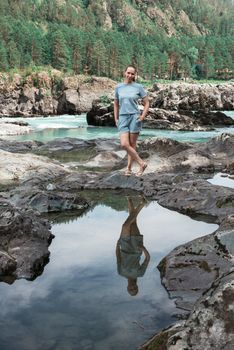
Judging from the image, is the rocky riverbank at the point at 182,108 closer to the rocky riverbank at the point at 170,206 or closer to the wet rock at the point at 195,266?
the rocky riverbank at the point at 170,206

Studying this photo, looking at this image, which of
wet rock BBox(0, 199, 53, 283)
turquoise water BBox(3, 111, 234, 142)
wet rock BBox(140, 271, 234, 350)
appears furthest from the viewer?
turquoise water BBox(3, 111, 234, 142)

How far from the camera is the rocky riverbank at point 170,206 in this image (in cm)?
325

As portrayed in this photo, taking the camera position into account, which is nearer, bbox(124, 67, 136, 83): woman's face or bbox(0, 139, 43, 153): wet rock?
bbox(124, 67, 136, 83): woman's face

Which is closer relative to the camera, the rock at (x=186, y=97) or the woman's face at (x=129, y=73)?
the woman's face at (x=129, y=73)

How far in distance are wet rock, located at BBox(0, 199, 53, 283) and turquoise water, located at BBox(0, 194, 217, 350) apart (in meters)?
0.15

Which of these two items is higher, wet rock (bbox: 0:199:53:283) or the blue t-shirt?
the blue t-shirt

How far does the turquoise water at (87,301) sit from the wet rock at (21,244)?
151 millimetres

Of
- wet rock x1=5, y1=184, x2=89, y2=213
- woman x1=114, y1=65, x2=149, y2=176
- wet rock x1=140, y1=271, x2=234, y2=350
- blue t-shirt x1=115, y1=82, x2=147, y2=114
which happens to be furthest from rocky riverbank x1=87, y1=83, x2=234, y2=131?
wet rock x1=140, y1=271, x2=234, y2=350

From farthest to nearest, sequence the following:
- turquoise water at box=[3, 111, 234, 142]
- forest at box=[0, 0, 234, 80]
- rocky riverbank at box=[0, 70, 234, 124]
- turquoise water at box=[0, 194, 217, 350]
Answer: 1. forest at box=[0, 0, 234, 80]
2. rocky riverbank at box=[0, 70, 234, 124]
3. turquoise water at box=[3, 111, 234, 142]
4. turquoise water at box=[0, 194, 217, 350]

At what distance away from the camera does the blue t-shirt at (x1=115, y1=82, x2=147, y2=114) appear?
9.38 m

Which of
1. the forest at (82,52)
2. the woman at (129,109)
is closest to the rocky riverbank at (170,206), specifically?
the woman at (129,109)

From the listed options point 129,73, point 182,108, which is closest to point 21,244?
point 129,73

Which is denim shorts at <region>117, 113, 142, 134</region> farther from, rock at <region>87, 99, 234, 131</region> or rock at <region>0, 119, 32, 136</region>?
rock at <region>87, 99, 234, 131</region>

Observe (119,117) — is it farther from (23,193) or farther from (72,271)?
(72,271)
